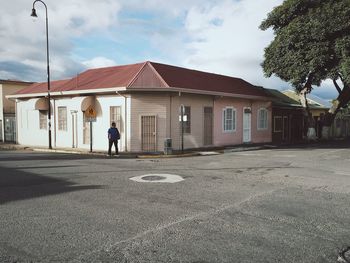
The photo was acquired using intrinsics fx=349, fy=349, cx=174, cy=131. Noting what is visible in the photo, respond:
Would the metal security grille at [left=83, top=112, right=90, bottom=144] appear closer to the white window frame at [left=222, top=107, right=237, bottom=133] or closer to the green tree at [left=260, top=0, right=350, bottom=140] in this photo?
the white window frame at [left=222, top=107, right=237, bottom=133]

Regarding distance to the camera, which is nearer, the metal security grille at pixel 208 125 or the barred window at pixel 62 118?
the metal security grille at pixel 208 125

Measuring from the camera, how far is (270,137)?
28.7 m

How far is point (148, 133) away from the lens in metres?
19.5

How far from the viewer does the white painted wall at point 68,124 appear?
20.2m

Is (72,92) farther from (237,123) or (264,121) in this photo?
(264,121)

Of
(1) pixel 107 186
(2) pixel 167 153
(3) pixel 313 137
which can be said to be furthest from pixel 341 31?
(1) pixel 107 186

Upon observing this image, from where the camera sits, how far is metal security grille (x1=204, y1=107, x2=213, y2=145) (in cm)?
2211

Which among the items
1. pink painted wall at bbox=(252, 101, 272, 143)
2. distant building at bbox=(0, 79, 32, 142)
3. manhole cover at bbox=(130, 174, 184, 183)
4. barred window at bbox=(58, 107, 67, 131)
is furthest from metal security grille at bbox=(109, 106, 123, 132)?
distant building at bbox=(0, 79, 32, 142)

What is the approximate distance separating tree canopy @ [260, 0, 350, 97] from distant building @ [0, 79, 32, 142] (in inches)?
826

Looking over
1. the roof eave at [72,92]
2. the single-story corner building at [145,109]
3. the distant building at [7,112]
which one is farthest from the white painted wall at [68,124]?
the distant building at [7,112]

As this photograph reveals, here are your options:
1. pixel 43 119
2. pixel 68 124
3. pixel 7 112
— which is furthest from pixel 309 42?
pixel 7 112

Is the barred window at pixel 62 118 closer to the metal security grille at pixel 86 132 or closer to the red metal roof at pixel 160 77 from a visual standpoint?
the red metal roof at pixel 160 77

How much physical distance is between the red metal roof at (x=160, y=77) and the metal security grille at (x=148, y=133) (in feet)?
7.04

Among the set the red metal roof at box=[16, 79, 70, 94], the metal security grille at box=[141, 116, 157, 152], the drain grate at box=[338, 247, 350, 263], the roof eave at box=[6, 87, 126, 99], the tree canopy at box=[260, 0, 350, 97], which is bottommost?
the drain grate at box=[338, 247, 350, 263]
